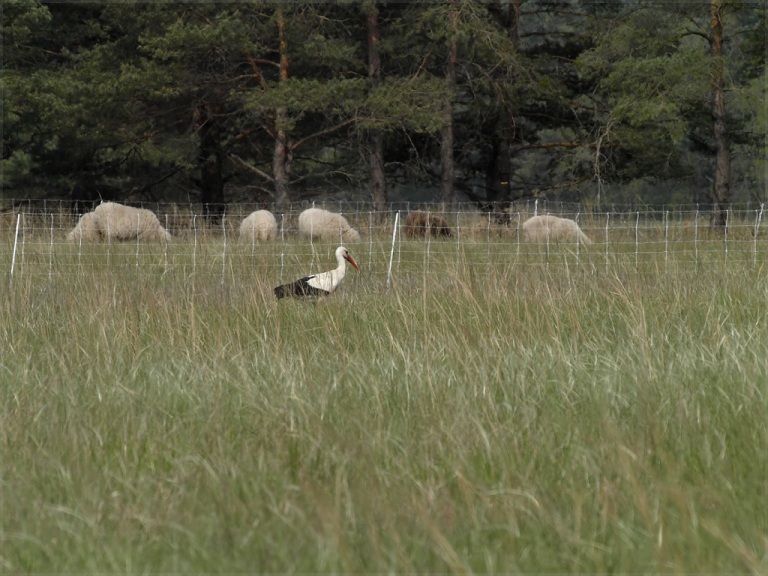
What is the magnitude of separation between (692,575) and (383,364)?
93.5 inches

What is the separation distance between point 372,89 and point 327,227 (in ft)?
14.1

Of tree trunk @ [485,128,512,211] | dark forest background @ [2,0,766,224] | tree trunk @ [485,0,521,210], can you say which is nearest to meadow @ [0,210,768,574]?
dark forest background @ [2,0,766,224]

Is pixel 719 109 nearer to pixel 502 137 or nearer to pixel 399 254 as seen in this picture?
pixel 502 137

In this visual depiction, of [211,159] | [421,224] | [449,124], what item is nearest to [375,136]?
[449,124]

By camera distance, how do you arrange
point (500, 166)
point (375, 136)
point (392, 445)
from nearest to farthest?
point (392, 445)
point (375, 136)
point (500, 166)

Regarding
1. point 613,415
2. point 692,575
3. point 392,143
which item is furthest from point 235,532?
point 392,143

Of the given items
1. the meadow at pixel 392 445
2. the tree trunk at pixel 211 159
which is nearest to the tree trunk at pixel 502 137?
the tree trunk at pixel 211 159

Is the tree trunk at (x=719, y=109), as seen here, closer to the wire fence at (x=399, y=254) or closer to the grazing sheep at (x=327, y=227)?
the wire fence at (x=399, y=254)

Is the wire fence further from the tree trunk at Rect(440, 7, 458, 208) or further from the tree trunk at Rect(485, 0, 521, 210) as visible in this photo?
the tree trunk at Rect(485, 0, 521, 210)

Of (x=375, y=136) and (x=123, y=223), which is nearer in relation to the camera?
(x=123, y=223)

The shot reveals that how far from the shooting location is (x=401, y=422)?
140 inches

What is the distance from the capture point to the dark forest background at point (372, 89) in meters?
18.6

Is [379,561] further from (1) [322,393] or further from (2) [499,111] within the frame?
(2) [499,111]

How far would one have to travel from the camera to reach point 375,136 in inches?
818
